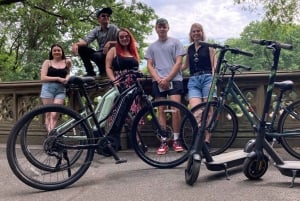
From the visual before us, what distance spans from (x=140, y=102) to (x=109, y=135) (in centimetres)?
67

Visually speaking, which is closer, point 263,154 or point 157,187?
point 157,187

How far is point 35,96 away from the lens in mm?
7594

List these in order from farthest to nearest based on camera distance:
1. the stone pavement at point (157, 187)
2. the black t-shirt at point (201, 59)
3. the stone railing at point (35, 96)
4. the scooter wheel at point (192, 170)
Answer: the stone railing at point (35, 96)
the black t-shirt at point (201, 59)
the scooter wheel at point (192, 170)
the stone pavement at point (157, 187)

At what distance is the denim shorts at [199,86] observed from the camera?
19.5 feet

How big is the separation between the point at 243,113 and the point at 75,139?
6.46 ft

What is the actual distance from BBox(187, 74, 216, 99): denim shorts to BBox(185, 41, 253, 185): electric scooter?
115 centimetres

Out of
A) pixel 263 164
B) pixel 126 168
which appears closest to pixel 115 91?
pixel 126 168

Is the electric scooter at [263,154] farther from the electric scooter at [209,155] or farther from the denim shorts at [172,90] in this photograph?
the denim shorts at [172,90]

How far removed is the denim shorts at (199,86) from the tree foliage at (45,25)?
13.2 meters

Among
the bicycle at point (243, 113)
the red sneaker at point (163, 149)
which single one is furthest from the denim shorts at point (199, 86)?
the red sneaker at point (163, 149)

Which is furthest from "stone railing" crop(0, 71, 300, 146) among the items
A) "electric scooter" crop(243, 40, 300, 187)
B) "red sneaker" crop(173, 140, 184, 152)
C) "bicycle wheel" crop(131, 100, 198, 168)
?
"electric scooter" crop(243, 40, 300, 187)

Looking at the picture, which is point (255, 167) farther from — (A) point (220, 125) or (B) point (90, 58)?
(B) point (90, 58)

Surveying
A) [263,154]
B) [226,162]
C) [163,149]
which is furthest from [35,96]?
[263,154]

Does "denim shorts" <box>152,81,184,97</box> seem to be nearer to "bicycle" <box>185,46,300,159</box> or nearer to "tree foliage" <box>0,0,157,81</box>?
"bicycle" <box>185,46,300,159</box>
